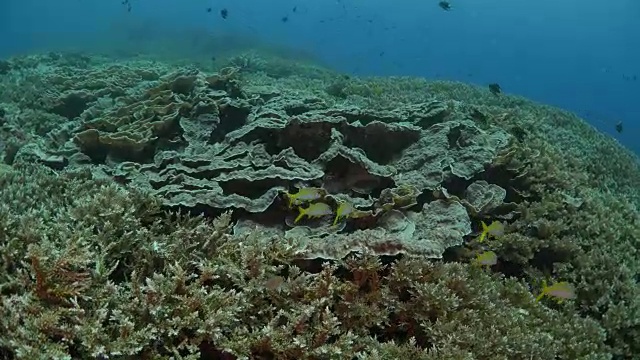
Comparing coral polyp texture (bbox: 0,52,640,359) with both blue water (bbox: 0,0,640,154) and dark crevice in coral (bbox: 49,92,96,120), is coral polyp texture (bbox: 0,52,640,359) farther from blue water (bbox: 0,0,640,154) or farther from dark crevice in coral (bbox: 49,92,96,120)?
blue water (bbox: 0,0,640,154)

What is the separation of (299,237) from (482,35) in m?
149

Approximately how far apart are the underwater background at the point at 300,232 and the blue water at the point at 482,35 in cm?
6856

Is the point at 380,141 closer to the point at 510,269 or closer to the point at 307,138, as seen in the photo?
the point at 307,138

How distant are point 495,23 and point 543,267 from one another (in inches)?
6401

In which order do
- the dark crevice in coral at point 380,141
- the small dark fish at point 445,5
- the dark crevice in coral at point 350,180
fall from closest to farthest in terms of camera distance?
the dark crevice in coral at point 350,180 → the dark crevice in coral at point 380,141 → the small dark fish at point 445,5

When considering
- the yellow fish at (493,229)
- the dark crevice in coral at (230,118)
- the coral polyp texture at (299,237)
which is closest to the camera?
the coral polyp texture at (299,237)

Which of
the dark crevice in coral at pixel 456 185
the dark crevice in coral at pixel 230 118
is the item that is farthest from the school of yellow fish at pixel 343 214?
the dark crevice in coral at pixel 230 118

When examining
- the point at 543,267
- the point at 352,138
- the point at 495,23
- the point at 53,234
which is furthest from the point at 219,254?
the point at 495,23

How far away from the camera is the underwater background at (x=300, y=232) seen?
340cm

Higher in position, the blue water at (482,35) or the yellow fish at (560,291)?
the yellow fish at (560,291)

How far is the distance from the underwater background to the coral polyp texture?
22mm

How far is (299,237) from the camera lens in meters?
4.78

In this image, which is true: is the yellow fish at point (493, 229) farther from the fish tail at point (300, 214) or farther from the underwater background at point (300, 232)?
the fish tail at point (300, 214)

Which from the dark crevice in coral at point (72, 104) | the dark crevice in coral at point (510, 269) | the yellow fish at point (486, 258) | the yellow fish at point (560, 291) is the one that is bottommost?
the dark crevice in coral at point (72, 104)
